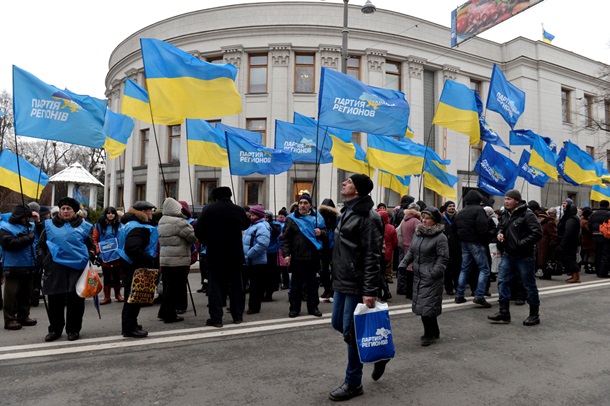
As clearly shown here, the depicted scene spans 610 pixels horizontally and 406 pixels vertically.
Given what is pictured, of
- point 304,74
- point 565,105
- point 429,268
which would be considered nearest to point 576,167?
point 429,268

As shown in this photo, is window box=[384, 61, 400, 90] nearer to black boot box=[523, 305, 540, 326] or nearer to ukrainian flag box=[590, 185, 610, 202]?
ukrainian flag box=[590, 185, 610, 202]

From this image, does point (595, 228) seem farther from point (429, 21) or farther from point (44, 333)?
point (429, 21)

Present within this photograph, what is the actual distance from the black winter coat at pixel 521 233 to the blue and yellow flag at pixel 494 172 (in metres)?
5.77

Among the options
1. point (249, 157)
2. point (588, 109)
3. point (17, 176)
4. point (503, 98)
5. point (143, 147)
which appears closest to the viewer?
point (17, 176)

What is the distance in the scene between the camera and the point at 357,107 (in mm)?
8820

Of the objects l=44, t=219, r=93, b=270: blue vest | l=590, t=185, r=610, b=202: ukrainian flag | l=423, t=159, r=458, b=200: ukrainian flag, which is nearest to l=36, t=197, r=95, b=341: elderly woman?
l=44, t=219, r=93, b=270: blue vest

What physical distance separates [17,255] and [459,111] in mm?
9829

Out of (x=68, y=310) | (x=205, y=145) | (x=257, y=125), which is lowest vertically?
(x=68, y=310)

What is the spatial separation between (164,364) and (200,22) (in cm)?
A: 2397

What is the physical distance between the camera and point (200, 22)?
24375 millimetres

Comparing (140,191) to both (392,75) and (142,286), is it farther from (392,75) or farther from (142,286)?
(142,286)

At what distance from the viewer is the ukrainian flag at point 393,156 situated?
11.5m

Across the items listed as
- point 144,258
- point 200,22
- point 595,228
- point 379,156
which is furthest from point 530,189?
point 144,258

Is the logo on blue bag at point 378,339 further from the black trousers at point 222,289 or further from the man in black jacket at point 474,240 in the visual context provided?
the man in black jacket at point 474,240
